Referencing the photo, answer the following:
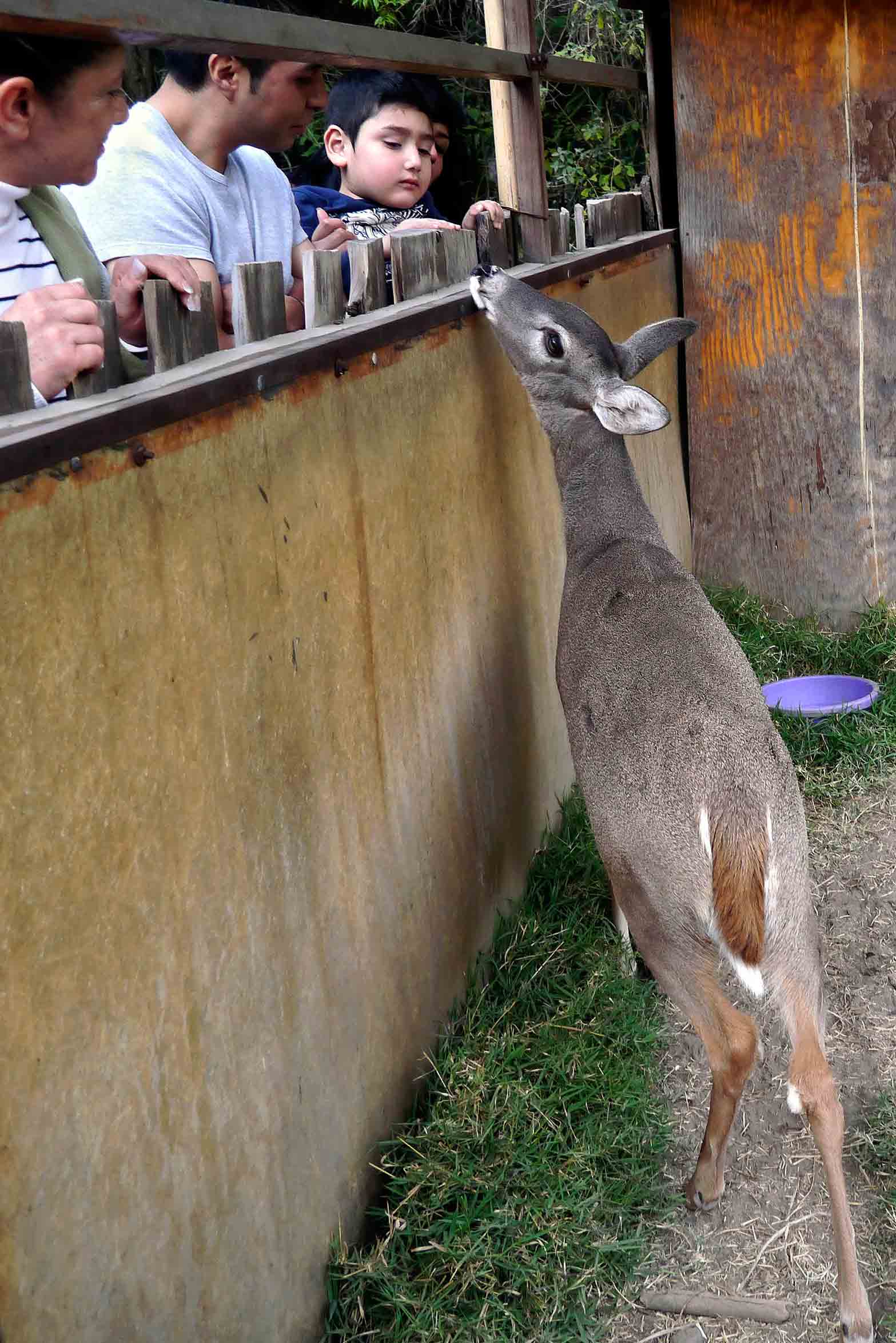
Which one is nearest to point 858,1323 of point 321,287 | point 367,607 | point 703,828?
point 703,828

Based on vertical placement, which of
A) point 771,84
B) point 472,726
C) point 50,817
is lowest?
point 472,726

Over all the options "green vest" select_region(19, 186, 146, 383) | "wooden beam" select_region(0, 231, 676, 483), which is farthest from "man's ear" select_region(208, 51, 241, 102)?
"green vest" select_region(19, 186, 146, 383)

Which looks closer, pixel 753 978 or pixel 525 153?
pixel 753 978

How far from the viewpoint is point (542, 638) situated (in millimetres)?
3973

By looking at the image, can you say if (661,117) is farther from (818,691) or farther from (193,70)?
(193,70)

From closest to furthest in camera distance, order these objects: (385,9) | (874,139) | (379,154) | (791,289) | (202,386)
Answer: (202,386), (379,154), (874,139), (791,289), (385,9)

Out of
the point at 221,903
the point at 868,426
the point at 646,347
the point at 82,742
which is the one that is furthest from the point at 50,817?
the point at 868,426

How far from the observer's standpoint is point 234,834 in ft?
7.05

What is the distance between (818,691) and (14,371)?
13.2 feet

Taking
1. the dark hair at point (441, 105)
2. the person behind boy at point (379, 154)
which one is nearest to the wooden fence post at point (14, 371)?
the person behind boy at point (379, 154)

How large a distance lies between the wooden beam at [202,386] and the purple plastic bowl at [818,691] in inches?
88.6

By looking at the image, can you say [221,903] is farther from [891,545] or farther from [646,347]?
[891,545]

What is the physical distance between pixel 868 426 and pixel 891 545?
520mm

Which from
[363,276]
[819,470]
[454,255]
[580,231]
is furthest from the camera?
[819,470]
